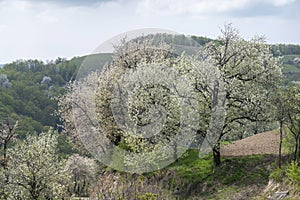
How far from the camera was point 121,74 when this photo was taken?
35.4m

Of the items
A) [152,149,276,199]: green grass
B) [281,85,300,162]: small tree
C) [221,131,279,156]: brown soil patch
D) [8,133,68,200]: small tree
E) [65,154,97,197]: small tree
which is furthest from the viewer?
[65,154,97,197]: small tree

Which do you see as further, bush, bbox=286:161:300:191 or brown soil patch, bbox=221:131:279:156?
brown soil patch, bbox=221:131:279:156

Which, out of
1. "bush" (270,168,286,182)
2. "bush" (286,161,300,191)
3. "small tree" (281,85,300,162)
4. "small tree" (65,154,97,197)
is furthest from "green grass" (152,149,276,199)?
"small tree" (65,154,97,197)

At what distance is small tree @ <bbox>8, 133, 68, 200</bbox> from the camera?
20875 mm

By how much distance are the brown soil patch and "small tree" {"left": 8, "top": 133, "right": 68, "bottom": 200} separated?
36.5 ft

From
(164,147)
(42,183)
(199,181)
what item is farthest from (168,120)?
(42,183)

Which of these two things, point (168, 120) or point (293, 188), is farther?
point (168, 120)

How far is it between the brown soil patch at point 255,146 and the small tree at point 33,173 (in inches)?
438

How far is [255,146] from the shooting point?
2667 cm

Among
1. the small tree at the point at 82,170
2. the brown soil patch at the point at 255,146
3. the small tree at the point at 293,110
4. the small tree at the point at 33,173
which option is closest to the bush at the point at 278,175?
the small tree at the point at 293,110

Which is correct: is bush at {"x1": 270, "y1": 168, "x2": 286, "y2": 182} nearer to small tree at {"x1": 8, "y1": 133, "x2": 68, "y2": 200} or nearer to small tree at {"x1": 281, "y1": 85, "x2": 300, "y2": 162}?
small tree at {"x1": 281, "y1": 85, "x2": 300, "y2": 162}

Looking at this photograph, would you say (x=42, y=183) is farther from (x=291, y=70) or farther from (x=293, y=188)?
(x=291, y=70)

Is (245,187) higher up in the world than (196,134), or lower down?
lower down

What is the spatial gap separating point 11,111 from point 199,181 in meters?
114
